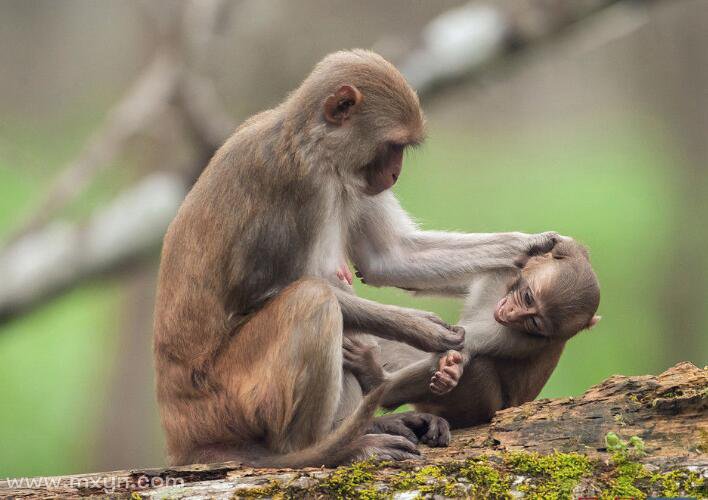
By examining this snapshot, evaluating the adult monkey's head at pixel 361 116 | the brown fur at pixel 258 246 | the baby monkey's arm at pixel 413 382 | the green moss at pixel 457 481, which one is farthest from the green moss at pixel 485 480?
the adult monkey's head at pixel 361 116

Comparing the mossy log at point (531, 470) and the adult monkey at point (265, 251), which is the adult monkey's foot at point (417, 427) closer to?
the mossy log at point (531, 470)

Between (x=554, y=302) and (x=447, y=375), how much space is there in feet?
2.59

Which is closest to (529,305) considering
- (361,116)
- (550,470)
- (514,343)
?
(514,343)

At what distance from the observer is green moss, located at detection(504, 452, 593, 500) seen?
430 centimetres

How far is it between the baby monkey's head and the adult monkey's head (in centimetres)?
104

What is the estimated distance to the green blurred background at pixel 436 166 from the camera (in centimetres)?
995

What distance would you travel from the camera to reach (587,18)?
9.45 meters

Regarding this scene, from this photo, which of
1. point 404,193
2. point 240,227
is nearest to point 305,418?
point 240,227

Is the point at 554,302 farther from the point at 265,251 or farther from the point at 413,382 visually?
the point at 265,251

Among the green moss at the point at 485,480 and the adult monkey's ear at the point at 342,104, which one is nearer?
the green moss at the point at 485,480

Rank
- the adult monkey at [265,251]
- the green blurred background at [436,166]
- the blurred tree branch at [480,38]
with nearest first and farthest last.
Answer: the adult monkey at [265,251] < the blurred tree branch at [480,38] < the green blurred background at [436,166]

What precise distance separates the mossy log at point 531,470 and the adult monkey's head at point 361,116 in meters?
1.64

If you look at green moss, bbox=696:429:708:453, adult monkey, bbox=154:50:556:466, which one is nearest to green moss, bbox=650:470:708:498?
green moss, bbox=696:429:708:453

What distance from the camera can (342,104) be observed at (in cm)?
512
